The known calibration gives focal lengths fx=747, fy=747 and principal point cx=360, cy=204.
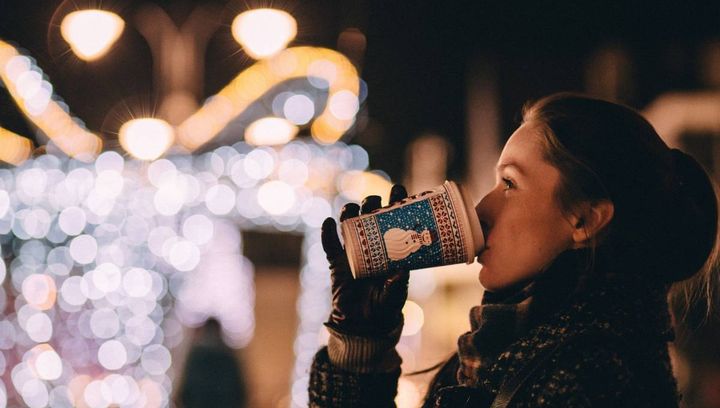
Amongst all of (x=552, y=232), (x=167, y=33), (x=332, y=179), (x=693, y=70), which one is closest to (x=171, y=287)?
(x=332, y=179)

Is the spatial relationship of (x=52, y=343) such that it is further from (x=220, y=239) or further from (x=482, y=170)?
(x=482, y=170)

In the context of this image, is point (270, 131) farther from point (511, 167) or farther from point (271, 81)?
point (511, 167)

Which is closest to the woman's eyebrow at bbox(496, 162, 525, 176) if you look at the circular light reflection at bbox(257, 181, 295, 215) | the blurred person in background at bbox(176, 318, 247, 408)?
the blurred person in background at bbox(176, 318, 247, 408)

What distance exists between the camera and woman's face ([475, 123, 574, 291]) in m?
1.50

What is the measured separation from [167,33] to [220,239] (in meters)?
8.87

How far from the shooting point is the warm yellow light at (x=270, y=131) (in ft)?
22.3

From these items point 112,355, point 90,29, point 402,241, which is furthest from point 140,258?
point 402,241

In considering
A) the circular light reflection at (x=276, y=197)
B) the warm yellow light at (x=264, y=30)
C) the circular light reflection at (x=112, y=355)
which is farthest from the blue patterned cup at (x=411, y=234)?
the circular light reflection at (x=112, y=355)

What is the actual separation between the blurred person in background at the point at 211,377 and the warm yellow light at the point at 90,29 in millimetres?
2480

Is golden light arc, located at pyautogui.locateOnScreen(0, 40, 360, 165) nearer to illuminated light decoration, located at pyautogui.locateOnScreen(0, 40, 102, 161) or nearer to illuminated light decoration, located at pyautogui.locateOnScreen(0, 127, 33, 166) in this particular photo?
illuminated light decoration, located at pyautogui.locateOnScreen(0, 40, 102, 161)

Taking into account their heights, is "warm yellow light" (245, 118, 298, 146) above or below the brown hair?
above

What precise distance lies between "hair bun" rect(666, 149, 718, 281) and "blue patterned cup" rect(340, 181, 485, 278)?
401 mm

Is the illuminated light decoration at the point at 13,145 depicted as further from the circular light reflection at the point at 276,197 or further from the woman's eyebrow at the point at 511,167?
the woman's eyebrow at the point at 511,167

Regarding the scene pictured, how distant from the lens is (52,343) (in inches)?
404
